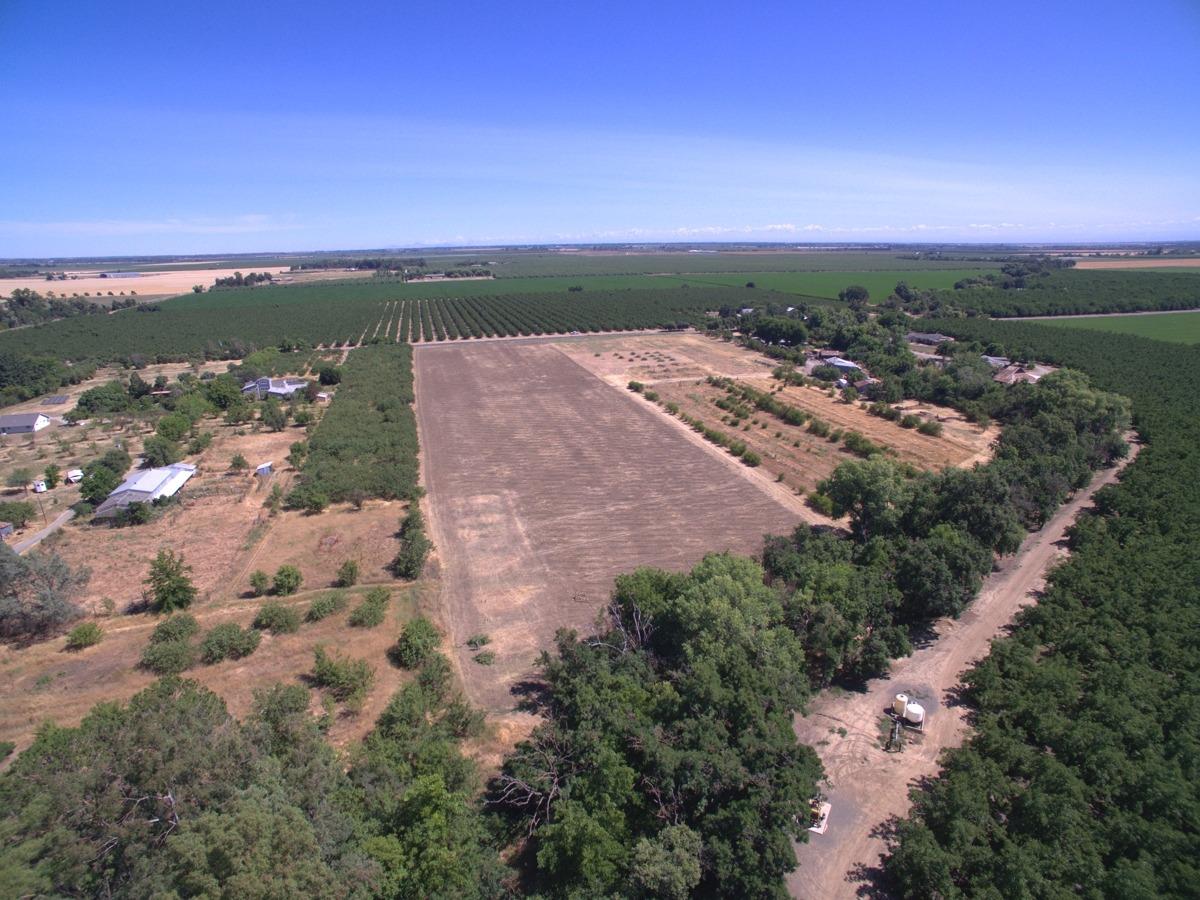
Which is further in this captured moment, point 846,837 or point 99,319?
point 99,319

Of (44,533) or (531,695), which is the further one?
(44,533)

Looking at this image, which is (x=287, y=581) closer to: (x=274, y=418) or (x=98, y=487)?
(x=98, y=487)

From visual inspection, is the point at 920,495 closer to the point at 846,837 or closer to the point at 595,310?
the point at 846,837

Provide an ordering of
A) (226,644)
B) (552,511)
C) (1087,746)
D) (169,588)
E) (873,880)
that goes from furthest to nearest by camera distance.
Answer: (552,511) → (169,588) → (226,644) → (1087,746) → (873,880)

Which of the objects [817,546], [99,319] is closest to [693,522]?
[817,546]

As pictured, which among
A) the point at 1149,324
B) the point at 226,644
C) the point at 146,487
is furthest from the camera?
the point at 1149,324

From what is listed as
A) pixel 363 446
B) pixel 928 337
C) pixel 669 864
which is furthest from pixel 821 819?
pixel 928 337

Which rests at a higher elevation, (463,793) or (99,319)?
(99,319)

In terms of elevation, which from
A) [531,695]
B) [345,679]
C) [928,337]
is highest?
[928,337]
